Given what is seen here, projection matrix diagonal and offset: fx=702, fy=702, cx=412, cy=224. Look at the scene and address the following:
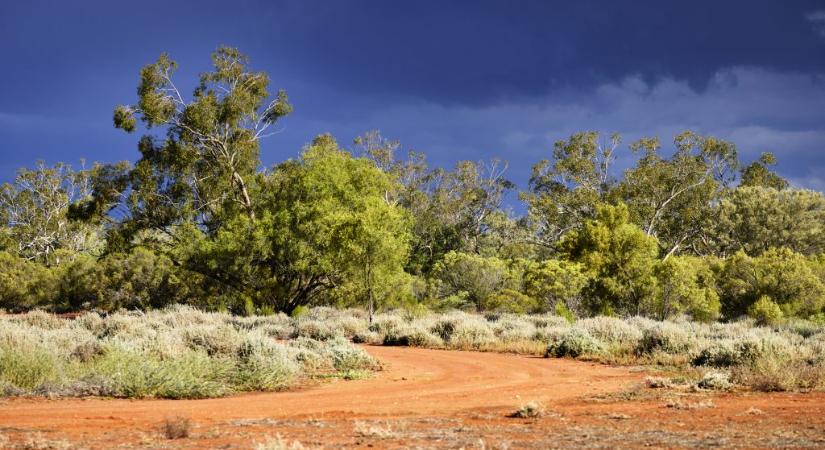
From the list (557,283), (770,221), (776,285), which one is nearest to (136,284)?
(557,283)

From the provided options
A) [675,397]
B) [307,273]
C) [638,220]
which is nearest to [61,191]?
[307,273]

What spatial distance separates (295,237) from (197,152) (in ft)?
29.7

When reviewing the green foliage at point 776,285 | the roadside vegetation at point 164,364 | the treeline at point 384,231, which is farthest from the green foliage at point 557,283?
the roadside vegetation at point 164,364

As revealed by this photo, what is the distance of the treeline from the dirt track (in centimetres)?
1560

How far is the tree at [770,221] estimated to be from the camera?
4847 centimetres

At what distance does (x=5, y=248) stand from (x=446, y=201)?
132 ft

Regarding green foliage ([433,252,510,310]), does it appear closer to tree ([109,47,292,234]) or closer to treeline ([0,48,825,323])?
treeline ([0,48,825,323])

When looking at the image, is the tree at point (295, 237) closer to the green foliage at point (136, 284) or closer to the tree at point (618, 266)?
the green foliage at point (136, 284)

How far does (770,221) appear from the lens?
4834 cm

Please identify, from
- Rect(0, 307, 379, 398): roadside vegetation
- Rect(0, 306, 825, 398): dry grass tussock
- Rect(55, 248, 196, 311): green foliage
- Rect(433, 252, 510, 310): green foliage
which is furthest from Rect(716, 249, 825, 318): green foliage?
Rect(55, 248, 196, 311): green foliage

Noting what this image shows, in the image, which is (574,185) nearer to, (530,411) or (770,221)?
(770,221)

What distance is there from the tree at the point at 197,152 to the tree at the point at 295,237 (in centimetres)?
200

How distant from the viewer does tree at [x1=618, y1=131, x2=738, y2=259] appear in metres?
50.2

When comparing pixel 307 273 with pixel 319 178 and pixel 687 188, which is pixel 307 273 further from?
pixel 687 188
